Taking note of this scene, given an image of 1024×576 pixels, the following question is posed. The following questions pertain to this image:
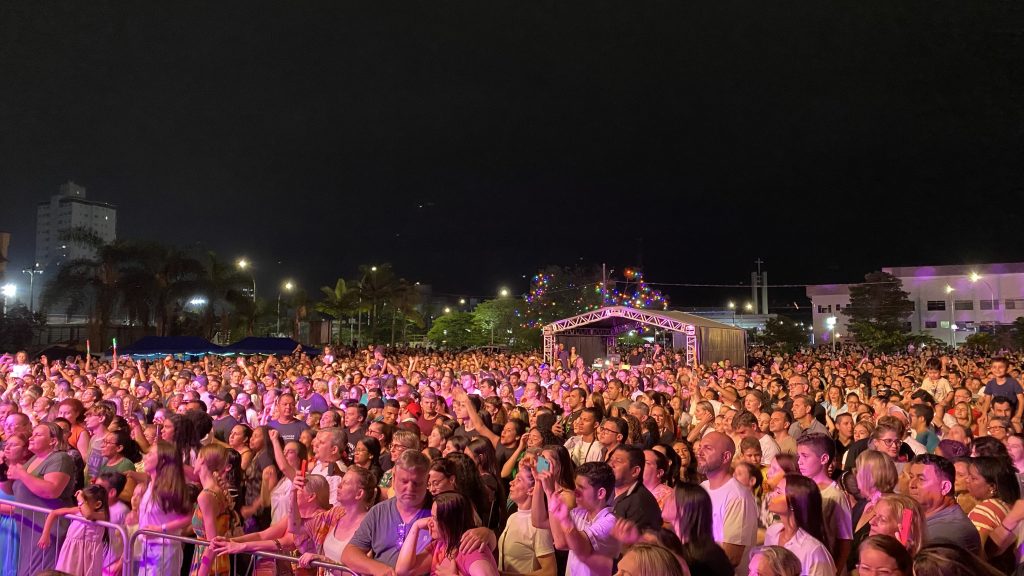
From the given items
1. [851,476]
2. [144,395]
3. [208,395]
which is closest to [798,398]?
[851,476]

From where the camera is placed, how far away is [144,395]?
12359 mm

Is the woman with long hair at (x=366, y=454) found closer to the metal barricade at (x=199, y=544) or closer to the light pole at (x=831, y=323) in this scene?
the metal barricade at (x=199, y=544)

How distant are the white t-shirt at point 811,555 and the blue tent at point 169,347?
2464 cm

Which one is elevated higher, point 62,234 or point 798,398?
point 62,234

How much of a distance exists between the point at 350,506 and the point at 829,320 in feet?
255

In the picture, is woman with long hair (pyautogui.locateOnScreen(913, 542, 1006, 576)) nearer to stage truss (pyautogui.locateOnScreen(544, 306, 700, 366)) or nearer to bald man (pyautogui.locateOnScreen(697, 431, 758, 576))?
bald man (pyautogui.locateOnScreen(697, 431, 758, 576))

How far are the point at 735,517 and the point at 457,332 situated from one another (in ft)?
Answer: 184

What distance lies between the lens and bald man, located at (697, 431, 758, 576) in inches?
182

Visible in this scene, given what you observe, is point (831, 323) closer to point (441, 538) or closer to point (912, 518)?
point (912, 518)

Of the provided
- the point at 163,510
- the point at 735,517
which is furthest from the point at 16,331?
the point at 735,517

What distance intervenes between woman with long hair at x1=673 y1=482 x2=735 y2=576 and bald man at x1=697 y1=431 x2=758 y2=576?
447 mm

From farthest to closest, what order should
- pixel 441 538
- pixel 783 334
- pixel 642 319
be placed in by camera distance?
1. pixel 783 334
2. pixel 642 319
3. pixel 441 538

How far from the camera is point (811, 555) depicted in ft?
12.9

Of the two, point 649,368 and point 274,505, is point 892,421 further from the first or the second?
point 649,368
